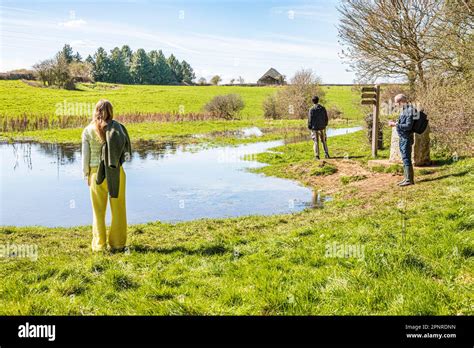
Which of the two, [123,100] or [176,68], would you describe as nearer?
[123,100]

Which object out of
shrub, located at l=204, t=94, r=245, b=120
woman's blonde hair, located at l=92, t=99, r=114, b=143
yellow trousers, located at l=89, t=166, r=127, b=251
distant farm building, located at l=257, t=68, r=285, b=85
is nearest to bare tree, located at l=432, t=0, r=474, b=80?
woman's blonde hair, located at l=92, t=99, r=114, b=143

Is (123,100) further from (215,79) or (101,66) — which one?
(215,79)

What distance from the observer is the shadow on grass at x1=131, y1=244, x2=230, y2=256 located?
24.3ft

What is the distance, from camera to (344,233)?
7.77 metres

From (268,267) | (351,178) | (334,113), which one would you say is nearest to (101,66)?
(334,113)

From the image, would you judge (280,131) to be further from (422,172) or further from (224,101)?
(422,172)

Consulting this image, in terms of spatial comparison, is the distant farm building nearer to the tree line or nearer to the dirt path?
the tree line

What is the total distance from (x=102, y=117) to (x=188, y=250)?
8.74ft

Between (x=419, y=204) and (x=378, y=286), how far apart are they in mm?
4925

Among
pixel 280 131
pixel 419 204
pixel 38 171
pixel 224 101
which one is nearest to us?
pixel 419 204

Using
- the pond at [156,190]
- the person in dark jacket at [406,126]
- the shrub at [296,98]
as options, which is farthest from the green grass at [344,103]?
the person in dark jacket at [406,126]

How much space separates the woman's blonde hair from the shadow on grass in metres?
2.00

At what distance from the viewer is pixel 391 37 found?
67.7ft
